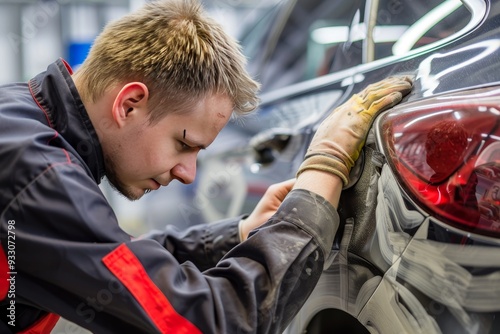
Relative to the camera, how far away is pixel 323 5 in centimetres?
209

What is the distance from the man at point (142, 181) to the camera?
1.17m

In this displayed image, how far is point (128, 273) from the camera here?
46.2 inches

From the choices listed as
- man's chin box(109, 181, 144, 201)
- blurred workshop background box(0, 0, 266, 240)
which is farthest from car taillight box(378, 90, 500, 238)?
blurred workshop background box(0, 0, 266, 240)

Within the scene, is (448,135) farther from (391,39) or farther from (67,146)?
(67,146)

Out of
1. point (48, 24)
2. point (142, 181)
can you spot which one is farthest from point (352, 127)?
point (48, 24)

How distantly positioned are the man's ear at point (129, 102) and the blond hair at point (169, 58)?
2cm

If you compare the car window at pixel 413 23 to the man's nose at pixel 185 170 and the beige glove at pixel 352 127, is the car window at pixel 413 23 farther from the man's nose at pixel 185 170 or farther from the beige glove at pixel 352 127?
the man's nose at pixel 185 170

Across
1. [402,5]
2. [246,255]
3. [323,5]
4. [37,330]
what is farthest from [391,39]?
[37,330]

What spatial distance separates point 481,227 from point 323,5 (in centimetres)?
125

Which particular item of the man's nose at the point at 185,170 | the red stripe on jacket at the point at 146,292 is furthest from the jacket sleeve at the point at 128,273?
the man's nose at the point at 185,170

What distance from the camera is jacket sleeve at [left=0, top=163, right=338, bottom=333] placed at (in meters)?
1.16

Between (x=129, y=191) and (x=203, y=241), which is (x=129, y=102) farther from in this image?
(x=203, y=241)

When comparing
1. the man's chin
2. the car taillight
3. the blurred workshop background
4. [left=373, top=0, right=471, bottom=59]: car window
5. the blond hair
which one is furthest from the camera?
the blurred workshop background

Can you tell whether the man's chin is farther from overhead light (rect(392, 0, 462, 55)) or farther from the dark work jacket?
overhead light (rect(392, 0, 462, 55))
